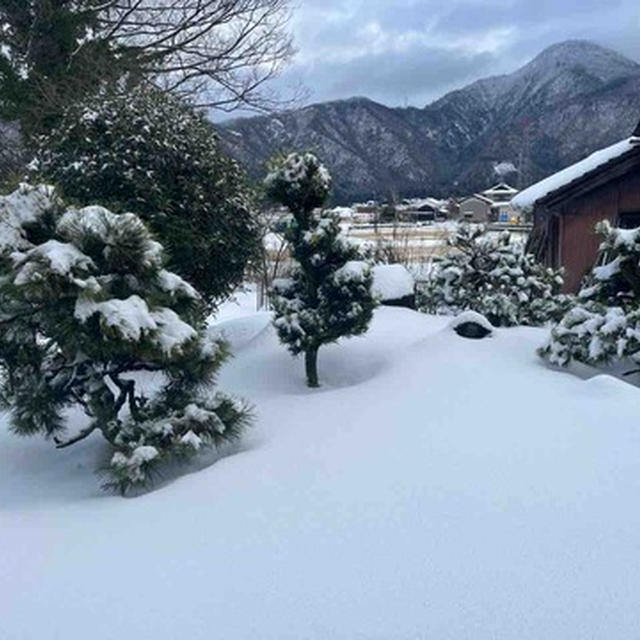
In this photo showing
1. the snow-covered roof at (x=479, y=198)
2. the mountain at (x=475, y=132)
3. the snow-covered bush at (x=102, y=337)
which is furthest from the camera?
the snow-covered roof at (x=479, y=198)

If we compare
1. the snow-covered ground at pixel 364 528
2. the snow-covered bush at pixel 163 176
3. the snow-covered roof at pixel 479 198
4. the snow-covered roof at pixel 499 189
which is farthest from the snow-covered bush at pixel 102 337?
the snow-covered roof at pixel 499 189

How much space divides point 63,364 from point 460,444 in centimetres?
213

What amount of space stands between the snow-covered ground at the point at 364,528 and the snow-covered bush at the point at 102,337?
0.24m

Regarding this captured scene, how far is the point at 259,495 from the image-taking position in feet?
8.62

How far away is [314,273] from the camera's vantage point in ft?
14.8

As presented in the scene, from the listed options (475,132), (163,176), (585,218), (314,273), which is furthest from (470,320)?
(475,132)

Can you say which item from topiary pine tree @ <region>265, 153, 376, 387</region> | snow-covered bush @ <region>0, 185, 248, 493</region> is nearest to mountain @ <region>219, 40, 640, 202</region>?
topiary pine tree @ <region>265, 153, 376, 387</region>

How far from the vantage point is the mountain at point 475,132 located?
3188cm

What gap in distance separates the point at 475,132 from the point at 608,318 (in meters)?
53.8

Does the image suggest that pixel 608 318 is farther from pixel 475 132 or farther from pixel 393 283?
pixel 475 132

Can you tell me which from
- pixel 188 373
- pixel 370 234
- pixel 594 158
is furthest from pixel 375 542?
pixel 370 234

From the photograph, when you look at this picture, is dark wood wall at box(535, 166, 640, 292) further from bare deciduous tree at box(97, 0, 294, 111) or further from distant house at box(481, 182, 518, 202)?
distant house at box(481, 182, 518, 202)

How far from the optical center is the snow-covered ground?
1.79 metres

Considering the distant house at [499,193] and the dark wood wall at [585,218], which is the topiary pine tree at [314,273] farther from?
the distant house at [499,193]
